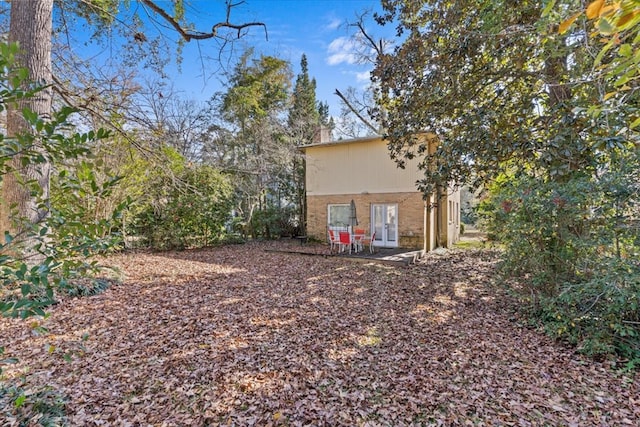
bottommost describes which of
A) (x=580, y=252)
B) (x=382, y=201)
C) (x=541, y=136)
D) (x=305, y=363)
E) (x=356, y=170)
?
(x=305, y=363)

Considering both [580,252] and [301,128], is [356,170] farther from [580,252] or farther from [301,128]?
[580,252]

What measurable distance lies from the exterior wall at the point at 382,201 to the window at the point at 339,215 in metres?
0.22

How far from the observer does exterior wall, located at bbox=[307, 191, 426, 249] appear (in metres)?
12.5

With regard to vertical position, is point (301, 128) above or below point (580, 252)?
above

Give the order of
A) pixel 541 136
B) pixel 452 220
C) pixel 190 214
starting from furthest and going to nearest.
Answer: pixel 452 220 → pixel 190 214 → pixel 541 136

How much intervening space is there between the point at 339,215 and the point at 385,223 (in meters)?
2.34

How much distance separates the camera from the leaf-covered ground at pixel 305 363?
294 cm

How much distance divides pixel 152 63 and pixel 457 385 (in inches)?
327

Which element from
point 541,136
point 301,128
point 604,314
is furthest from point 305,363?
point 301,128

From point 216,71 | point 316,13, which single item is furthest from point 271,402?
point 316,13

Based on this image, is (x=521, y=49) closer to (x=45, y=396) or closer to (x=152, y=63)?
(x=152, y=63)

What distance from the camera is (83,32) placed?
657 cm

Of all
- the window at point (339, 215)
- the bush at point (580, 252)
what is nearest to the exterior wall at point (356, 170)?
the window at point (339, 215)

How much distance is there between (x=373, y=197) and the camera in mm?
13586
